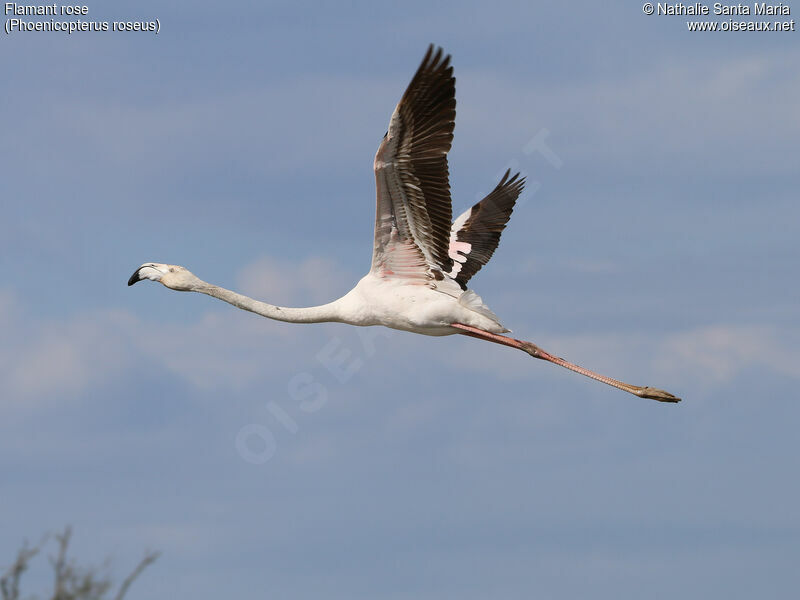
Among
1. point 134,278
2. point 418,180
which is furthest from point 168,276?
point 418,180

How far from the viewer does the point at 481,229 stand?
2056 cm

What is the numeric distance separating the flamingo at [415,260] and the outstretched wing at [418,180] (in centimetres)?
1

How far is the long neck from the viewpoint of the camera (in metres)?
17.0

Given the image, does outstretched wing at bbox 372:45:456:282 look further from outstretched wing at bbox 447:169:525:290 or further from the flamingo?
A: outstretched wing at bbox 447:169:525:290

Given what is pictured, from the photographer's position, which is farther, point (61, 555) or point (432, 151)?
point (432, 151)

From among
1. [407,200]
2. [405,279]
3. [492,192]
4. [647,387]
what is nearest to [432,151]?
[407,200]

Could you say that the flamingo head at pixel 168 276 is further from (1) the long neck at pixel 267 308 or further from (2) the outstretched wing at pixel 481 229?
(2) the outstretched wing at pixel 481 229

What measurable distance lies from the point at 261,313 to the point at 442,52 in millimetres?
5376

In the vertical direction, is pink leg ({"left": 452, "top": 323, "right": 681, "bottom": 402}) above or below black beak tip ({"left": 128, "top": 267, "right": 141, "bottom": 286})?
below

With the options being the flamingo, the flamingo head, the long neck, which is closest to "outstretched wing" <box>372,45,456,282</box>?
the flamingo

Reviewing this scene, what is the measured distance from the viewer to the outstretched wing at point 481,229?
1988cm

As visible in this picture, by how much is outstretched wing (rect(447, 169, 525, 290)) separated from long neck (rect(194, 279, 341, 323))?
10.6 feet

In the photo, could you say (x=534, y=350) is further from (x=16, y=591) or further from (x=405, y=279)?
(x=16, y=591)

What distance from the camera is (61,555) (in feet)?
32.2
